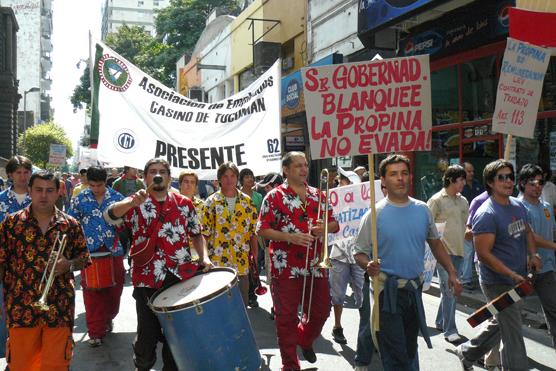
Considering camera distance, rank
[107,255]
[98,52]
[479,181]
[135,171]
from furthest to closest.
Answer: [479,181] < [135,171] < [98,52] < [107,255]

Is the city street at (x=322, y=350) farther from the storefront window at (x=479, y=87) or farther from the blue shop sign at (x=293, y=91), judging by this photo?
the blue shop sign at (x=293, y=91)

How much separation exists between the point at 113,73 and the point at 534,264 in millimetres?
5040

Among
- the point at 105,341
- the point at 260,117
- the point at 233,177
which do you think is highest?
the point at 260,117

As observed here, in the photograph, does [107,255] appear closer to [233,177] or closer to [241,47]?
[233,177]

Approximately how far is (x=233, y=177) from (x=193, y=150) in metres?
1.04

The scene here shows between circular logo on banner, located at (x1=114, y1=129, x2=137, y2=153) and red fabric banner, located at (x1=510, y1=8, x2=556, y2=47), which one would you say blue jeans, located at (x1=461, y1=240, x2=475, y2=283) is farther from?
circular logo on banner, located at (x1=114, y1=129, x2=137, y2=153)

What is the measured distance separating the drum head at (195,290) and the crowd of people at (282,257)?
0.17m

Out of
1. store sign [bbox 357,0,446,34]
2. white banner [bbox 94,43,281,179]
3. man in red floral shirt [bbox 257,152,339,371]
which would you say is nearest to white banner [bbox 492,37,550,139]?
man in red floral shirt [bbox 257,152,339,371]

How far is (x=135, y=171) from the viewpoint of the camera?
10625 mm

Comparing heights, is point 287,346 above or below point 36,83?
below

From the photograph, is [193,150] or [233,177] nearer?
[233,177]

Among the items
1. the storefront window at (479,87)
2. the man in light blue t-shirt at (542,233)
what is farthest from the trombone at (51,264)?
the storefront window at (479,87)

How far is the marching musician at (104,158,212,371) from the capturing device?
477cm

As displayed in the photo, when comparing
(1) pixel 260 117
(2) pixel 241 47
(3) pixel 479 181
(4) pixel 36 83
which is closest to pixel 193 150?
(1) pixel 260 117
